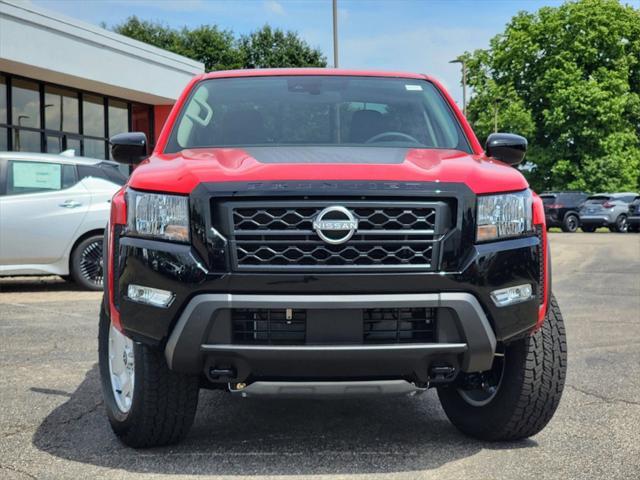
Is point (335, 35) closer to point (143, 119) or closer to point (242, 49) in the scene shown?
point (143, 119)

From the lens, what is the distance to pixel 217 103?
4316 millimetres

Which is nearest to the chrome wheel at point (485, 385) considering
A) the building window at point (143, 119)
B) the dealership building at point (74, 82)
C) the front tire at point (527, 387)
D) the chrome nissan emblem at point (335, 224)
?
the front tire at point (527, 387)

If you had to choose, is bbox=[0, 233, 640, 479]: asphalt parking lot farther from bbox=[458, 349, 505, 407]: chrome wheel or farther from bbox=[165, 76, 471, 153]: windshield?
bbox=[165, 76, 471, 153]: windshield

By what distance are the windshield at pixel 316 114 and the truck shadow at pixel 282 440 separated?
1.35 meters

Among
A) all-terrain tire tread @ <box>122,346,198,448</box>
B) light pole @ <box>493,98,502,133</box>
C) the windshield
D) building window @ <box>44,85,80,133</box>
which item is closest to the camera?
all-terrain tire tread @ <box>122,346,198,448</box>

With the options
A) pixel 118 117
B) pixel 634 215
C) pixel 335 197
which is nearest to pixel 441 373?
pixel 335 197

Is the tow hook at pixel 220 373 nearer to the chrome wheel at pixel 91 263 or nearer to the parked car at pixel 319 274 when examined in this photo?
the parked car at pixel 319 274

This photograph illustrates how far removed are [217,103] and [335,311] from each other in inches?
70.3

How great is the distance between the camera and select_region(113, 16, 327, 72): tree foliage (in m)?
43.3

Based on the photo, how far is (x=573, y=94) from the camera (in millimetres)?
38812

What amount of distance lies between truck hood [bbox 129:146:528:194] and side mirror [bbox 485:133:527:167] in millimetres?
369

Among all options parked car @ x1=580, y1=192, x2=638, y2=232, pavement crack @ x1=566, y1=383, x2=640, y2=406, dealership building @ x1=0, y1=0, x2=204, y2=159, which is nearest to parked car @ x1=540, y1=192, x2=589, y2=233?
parked car @ x1=580, y1=192, x2=638, y2=232

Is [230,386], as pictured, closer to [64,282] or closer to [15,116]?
[64,282]

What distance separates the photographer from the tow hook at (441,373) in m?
3.07
